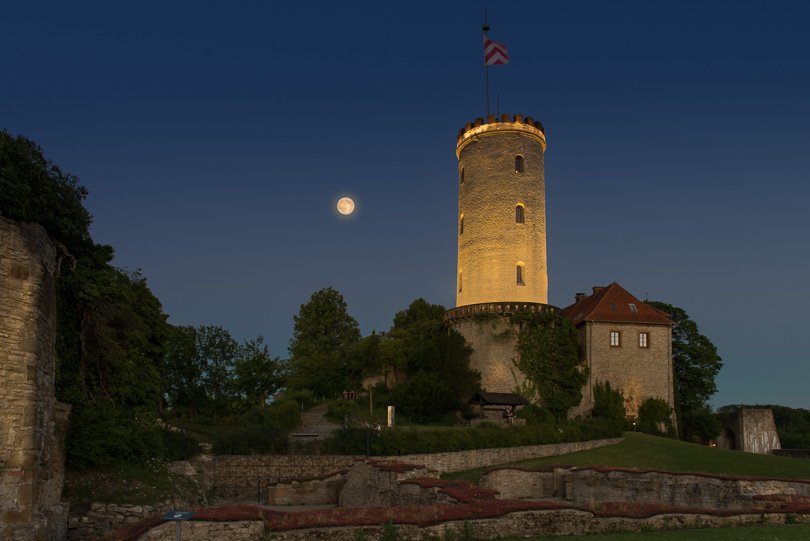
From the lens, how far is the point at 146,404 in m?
23.6

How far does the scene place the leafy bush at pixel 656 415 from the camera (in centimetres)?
4769

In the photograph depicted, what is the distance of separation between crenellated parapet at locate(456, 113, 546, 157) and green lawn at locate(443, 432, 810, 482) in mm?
24164

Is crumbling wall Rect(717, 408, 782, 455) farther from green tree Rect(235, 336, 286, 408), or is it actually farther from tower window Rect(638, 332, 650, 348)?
green tree Rect(235, 336, 286, 408)

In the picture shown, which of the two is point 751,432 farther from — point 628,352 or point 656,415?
point 628,352

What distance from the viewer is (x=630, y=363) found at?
4894cm

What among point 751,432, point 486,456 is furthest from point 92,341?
point 751,432

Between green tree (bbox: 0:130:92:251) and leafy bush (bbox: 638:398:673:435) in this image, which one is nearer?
green tree (bbox: 0:130:92:251)

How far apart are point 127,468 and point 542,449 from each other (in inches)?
848

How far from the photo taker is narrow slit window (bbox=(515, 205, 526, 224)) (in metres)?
52.1

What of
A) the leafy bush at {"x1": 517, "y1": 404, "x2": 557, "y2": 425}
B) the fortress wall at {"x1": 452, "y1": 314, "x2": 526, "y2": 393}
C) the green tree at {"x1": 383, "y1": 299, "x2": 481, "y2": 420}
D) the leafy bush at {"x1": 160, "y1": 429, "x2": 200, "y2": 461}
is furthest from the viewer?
the fortress wall at {"x1": 452, "y1": 314, "x2": 526, "y2": 393}

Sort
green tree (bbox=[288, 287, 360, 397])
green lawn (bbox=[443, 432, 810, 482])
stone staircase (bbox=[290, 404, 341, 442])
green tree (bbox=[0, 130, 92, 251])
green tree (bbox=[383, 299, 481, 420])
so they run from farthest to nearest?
green tree (bbox=[288, 287, 360, 397]), green tree (bbox=[383, 299, 481, 420]), stone staircase (bbox=[290, 404, 341, 442]), green lawn (bbox=[443, 432, 810, 482]), green tree (bbox=[0, 130, 92, 251])

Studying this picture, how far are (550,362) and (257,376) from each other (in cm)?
1970

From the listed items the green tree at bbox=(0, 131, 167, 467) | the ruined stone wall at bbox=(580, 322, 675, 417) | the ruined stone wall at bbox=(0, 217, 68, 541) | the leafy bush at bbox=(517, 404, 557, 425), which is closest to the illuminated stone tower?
the ruined stone wall at bbox=(580, 322, 675, 417)

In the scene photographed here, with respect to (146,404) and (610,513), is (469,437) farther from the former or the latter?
(610,513)
